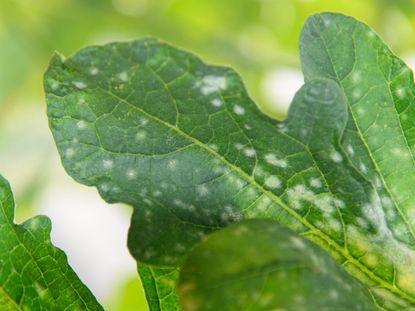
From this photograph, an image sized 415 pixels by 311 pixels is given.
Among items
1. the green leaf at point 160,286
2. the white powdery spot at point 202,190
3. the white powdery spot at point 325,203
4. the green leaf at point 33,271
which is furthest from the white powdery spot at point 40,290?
the white powdery spot at point 325,203

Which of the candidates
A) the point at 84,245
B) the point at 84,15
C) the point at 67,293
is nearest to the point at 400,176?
the point at 67,293

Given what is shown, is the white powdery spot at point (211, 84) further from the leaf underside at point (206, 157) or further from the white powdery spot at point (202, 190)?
the white powdery spot at point (202, 190)

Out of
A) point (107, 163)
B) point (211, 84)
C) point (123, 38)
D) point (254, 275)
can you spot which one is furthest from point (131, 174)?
point (123, 38)

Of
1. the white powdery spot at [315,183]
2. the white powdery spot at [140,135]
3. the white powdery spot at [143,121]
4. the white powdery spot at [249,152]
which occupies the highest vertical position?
the white powdery spot at [143,121]

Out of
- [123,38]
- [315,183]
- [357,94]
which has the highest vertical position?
[123,38]

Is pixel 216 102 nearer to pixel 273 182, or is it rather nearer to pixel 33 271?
pixel 273 182

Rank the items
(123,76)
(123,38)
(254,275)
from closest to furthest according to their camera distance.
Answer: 1. (254,275)
2. (123,76)
3. (123,38)
